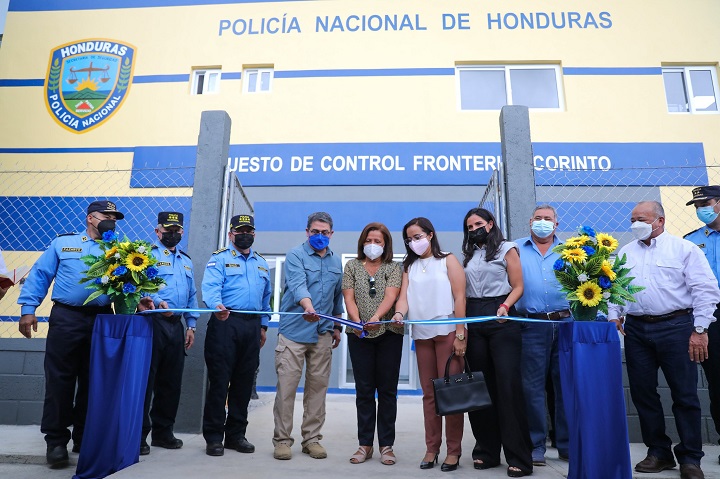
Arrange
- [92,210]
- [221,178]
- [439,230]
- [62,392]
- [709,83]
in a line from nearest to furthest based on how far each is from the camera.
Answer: [62,392]
[92,210]
[221,178]
[439,230]
[709,83]

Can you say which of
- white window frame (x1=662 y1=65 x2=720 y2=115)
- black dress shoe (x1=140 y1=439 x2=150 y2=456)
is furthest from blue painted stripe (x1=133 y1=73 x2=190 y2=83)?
white window frame (x1=662 y1=65 x2=720 y2=115)

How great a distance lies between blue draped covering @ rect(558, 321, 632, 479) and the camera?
2505 millimetres

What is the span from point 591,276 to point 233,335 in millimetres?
2332

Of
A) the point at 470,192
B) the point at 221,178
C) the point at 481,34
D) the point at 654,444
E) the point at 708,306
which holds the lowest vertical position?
the point at 654,444

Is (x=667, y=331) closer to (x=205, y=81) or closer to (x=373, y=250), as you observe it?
(x=373, y=250)

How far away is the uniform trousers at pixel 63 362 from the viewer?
3.26 metres

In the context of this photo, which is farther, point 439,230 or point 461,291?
point 439,230

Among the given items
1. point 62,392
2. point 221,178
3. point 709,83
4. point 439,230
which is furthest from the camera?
point 709,83

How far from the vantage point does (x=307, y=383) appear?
3.47 m

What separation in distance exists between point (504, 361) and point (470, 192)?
4.89 m

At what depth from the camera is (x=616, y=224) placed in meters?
6.88

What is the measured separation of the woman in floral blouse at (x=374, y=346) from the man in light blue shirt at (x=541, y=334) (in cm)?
88

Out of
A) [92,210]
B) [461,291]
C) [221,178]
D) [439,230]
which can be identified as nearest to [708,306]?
[461,291]

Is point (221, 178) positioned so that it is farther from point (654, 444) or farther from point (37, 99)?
point (37, 99)
